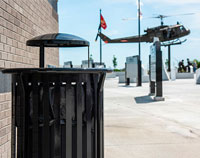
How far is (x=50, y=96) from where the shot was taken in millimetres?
1820

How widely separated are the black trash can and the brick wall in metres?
1.19

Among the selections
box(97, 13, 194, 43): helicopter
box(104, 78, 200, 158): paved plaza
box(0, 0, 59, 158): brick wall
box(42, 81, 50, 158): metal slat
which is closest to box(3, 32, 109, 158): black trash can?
box(42, 81, 50, 158): metal slat

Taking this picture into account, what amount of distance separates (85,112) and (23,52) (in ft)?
7.25

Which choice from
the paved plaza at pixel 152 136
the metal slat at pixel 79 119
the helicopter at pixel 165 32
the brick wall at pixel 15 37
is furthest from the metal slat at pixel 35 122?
the helicopter at pixel 165 32

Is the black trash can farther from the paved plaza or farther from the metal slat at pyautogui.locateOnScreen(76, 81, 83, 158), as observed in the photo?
the paved plaza

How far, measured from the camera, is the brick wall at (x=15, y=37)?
289cm

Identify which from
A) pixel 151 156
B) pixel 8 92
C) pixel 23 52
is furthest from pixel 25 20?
pixel 151 156

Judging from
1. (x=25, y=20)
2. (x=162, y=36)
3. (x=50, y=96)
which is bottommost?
(x=50, y=96)

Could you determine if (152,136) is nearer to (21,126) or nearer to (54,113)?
(54,113)

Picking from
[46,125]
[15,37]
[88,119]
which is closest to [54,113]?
[46,125]

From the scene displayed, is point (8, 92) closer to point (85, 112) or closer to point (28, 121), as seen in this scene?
point (28, 121)

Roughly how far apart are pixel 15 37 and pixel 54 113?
1947 millimetres

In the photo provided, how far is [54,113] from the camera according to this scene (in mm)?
1822

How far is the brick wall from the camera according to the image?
2.89 m
